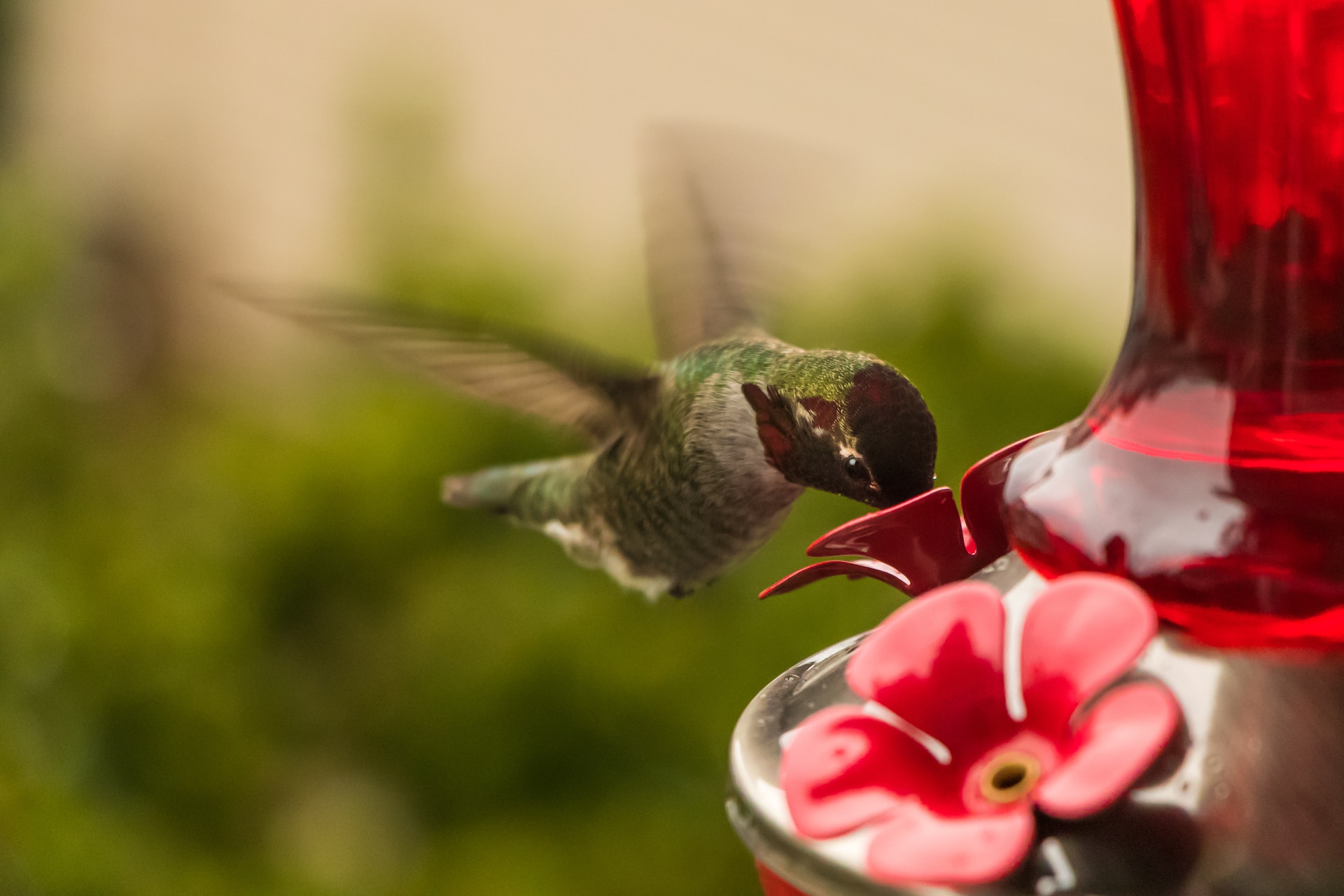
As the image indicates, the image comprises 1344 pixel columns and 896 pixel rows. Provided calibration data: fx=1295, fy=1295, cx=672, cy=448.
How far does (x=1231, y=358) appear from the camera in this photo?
624mm

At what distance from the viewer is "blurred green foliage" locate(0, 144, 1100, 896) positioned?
227cm

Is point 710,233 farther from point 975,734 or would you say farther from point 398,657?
point 398,657

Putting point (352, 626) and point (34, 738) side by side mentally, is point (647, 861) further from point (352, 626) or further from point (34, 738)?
point (34, 738)

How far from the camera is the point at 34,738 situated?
2609 mm

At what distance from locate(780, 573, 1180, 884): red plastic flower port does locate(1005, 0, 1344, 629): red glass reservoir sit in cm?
5

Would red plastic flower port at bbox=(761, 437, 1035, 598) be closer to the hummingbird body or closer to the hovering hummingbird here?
the hovering hummingbird

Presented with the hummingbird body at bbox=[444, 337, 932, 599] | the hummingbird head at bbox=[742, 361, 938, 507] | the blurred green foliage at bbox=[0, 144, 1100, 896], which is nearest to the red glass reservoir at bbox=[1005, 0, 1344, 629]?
the hummingbird head at bbox=[742, 361, 938, 507]

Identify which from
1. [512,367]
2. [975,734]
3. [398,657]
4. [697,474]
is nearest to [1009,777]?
[975,734]

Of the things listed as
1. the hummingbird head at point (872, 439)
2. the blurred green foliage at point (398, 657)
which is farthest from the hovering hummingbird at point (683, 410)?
the blurred green foliage at point (398, 657)

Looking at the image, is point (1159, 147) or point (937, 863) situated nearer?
point (937, 863)

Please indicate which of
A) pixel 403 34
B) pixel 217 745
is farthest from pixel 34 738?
→ pixel 403 34

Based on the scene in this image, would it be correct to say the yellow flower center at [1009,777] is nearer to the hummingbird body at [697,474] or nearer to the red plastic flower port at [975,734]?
the red plastic flower port at [975,734]

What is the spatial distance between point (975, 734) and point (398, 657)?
2180 millimetres

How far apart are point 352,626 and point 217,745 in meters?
0.35
